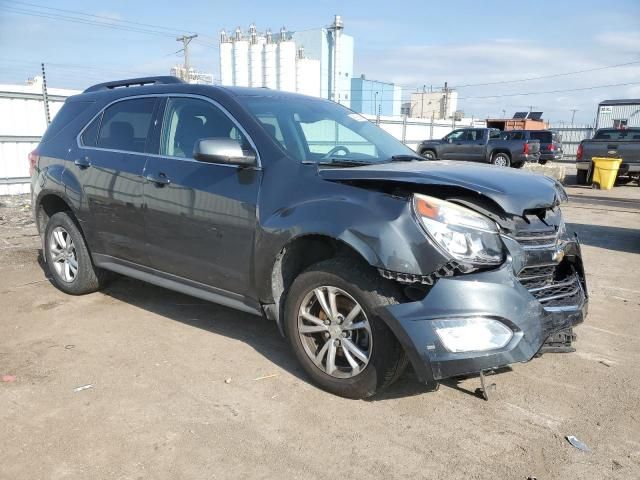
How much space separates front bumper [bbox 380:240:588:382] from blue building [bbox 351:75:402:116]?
4230cm

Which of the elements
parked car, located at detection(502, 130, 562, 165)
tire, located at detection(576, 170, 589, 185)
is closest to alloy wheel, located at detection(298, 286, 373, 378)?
tire, located at detection(576, 170, 589, 185)

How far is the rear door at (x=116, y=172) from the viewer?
165 inches

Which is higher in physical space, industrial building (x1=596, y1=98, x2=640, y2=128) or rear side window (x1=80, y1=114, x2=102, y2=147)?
industrial building (x1=596, y1=98, x2=640, y2=128)

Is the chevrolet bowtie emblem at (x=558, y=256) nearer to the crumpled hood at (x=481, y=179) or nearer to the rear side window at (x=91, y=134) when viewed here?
the crumpled hood at (x=481, y=179)

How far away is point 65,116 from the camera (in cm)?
506

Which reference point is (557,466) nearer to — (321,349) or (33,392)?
(321,349)

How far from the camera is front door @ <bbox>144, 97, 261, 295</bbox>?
3514mm

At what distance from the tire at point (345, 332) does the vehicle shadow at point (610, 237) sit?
5.82 metres

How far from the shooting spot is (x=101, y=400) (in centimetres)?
317

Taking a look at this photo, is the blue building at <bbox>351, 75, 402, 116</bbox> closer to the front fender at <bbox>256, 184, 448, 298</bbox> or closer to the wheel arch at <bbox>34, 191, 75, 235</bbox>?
the wheel arch at <bbox>34, 191, 75, 235</bbox>

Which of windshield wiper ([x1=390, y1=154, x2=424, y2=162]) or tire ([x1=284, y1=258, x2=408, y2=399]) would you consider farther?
windshield wiper ([x1=390, y1=154, x2=424, y2=162])

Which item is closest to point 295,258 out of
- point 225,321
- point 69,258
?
point 225,321

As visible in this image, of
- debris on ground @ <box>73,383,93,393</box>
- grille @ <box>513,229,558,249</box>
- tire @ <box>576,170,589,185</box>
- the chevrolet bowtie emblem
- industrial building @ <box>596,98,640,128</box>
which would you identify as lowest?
debris on ground @ <box>73,383,93,393</box>

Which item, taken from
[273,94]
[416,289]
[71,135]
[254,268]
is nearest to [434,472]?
[416,289]
